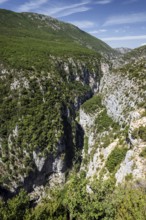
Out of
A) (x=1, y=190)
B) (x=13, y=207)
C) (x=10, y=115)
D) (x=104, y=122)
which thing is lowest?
(x=1, y=190)

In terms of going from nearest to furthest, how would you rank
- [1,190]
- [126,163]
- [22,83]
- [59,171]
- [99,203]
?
[99,203] → [126,163] → [1,190] → [59,171] → [22,83]

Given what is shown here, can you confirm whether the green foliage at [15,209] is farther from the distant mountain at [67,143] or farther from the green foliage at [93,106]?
the green foliage at [93,106]

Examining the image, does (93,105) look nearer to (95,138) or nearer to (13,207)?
(95,138)

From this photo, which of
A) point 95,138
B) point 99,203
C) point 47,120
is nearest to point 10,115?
point 47,120

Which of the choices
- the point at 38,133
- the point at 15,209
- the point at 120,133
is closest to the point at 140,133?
the point at 120,133

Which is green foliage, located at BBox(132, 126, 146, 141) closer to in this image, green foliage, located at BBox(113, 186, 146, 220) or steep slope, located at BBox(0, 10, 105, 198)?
green foliage, located at BBox(113, 186, 146, 220)

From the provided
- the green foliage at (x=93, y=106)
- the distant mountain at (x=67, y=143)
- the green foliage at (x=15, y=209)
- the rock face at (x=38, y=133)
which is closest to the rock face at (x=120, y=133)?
the distant mountain at (x=67, y=143)

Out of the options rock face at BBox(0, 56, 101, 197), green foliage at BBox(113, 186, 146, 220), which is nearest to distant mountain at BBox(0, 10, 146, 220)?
green foliage at BBox(113, 186, 146, 220)

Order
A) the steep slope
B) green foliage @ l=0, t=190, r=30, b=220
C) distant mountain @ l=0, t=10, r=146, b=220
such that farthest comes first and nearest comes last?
the steep slope, distant mountain @ l=0, t=10, r=146, b=220, green foliage @ l=0, t=190, r=30, b=220

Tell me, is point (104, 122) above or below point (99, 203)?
above
